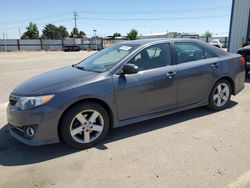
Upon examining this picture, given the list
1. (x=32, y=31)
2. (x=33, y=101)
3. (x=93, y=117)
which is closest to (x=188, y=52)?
(x=93, y=117)

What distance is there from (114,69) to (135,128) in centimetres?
116

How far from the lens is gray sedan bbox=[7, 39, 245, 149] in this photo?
3.40 meters

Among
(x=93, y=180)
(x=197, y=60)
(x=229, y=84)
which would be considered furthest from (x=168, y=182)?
(x=229, y=84)

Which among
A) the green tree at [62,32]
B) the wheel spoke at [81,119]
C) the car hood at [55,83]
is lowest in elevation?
the wheel spoke at [81,119]

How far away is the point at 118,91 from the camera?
3785mm

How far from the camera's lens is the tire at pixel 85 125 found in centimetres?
350

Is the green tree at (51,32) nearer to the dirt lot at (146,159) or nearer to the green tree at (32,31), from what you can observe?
the green tree at (32,31)

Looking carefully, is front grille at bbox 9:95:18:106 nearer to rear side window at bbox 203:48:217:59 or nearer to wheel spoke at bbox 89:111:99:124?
wheel spoke at bbox 89:111:99:124

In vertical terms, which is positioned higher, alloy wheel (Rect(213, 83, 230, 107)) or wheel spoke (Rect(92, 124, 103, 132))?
alloy wheel (Rect(213, 83, 230, 107))

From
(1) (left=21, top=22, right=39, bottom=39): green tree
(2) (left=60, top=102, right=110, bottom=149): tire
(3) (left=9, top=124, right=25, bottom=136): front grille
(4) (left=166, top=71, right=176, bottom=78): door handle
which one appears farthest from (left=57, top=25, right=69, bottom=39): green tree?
(2) (left=60, top=102, right=110, bottom=149): tire

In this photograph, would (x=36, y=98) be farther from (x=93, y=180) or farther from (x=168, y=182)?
(x=168, y=182)

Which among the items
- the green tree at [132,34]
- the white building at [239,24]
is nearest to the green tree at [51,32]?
the green tree at [132,34]

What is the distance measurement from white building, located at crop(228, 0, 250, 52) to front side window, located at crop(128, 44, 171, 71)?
420 inches

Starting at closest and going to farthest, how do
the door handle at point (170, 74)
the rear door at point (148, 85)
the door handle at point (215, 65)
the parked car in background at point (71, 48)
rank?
the rear door at point (148, 85)
the door handle at point (170, 74)
the door handle at point (215, 65)
the parked car in background at point (71, 48)
